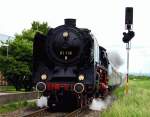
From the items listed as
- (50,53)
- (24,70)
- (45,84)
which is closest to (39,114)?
(45,84)

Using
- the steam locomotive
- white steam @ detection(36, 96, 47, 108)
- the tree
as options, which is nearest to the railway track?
the steam locomotive

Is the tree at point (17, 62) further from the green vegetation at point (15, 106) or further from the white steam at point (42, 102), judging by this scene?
the white steam at point (42, 102)

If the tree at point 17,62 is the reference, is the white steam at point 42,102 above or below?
below

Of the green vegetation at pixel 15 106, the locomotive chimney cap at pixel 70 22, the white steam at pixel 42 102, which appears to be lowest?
the green vegetation at pixel 15 106

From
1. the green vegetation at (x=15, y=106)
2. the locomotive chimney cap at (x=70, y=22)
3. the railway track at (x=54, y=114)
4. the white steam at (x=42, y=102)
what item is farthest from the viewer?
the white steam at (x=42, y=102)

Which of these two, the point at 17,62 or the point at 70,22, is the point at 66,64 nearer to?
the point at 70,22

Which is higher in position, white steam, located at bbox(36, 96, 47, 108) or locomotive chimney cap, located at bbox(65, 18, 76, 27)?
locomotive chimney cap, located at bbox(65, 18, 76, 27)

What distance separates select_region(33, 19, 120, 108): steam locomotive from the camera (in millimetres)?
21312

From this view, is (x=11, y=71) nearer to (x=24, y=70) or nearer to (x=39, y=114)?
(x=24, y=70)

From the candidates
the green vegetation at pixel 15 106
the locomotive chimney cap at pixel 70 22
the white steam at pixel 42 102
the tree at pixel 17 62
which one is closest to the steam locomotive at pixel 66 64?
the locomotive chimney cap at pixel 70 22

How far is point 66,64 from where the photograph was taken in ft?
71.5

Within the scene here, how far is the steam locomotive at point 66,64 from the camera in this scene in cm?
2131

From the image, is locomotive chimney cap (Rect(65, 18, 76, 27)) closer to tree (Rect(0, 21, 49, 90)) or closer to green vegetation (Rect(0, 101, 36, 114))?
green vegetation (Rect(0, 101, 36, 114))

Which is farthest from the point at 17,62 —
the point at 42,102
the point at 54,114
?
the point at 54,114
